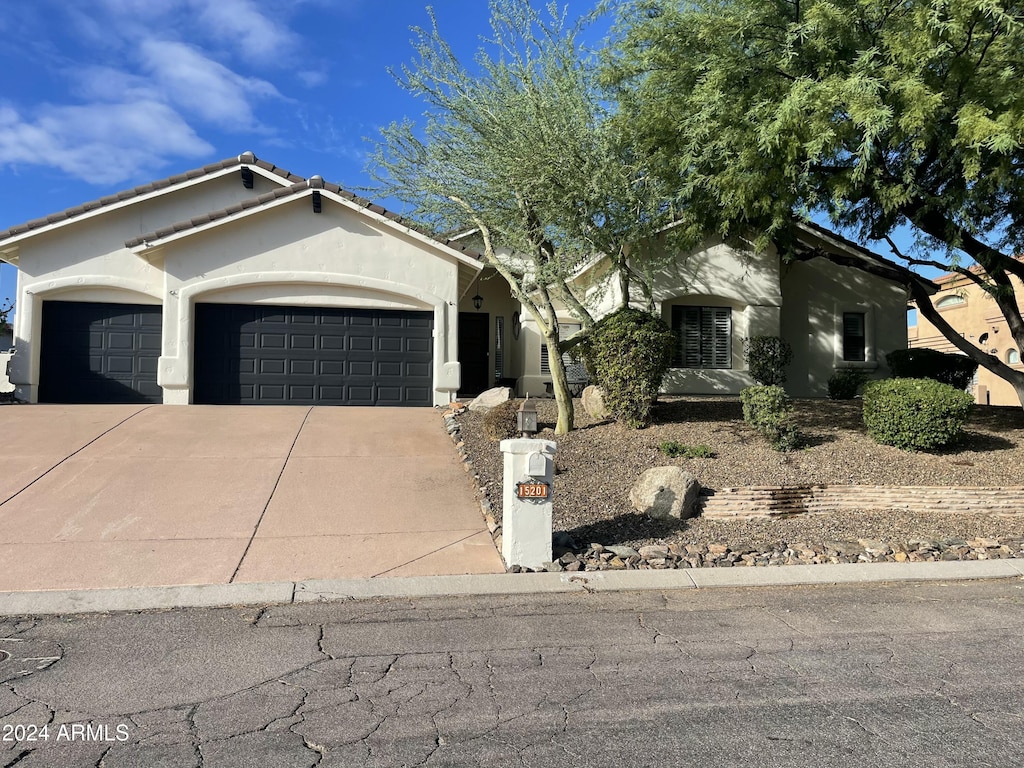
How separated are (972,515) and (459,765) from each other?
814 cm

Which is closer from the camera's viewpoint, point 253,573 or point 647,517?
point 253,573

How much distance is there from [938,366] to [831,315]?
271 centimetres

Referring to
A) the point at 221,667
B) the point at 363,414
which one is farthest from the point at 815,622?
the point at 363,414

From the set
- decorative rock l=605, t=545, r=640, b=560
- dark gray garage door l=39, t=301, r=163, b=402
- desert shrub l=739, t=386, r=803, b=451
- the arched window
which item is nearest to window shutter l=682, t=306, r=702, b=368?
desert shrub l=739, t=386, r=803, b=451

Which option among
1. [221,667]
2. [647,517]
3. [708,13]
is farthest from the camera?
[708,13]

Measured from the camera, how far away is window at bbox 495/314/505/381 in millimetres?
18688

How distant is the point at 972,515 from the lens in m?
8.81

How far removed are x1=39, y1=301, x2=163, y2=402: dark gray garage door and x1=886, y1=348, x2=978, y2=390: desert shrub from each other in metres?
16.2

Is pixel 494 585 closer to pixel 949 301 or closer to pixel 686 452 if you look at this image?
pixel 686 452

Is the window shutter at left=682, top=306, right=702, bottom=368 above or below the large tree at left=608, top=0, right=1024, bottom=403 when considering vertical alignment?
below

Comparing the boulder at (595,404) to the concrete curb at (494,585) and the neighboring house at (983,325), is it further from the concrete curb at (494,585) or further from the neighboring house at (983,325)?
the neighboring house at (983,325)

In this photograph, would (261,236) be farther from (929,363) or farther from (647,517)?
(929,363)

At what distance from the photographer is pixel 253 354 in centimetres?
1425

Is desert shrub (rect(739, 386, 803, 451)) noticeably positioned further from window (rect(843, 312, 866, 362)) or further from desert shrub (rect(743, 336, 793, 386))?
window (rect(843, 312, 866, 362))
